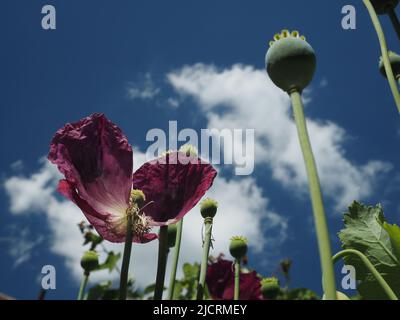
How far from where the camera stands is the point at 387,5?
3.69 feet

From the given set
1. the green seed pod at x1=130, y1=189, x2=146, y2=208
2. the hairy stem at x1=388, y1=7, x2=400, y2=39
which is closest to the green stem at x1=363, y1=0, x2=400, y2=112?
the hairy stem at x1=388, y1=7, x2=400, y2=39

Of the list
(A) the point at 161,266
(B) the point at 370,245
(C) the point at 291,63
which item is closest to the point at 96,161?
(A) the point at 161,266

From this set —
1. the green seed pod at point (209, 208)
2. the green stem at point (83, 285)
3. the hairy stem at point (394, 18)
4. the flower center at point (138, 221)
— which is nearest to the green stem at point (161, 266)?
the flower center at point (138, 221)

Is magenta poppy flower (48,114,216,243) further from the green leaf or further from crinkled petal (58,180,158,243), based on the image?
the green leaf

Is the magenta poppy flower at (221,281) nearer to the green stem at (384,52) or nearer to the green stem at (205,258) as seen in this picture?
the green stem at (205,258)

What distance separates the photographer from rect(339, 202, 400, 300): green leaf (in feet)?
3.21

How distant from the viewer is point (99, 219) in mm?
855

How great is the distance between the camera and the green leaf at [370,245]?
0.98m

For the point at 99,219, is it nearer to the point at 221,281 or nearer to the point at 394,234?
the point at 394,234

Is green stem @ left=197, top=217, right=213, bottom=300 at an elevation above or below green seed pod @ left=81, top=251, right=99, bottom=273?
below

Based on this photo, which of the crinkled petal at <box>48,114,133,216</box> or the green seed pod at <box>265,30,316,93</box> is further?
the crinkled petal at <box>48,114,133,216</box>

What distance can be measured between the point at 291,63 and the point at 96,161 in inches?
14.0

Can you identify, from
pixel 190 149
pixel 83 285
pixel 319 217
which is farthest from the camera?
pixel 83 285

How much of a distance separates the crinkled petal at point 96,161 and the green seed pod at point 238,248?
677 millimetres
